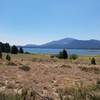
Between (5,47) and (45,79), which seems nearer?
(45,79)

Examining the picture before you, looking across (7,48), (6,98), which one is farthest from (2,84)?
(7,48)

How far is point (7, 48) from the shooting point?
362 feet

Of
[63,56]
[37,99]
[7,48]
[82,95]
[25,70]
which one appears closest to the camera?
[82,95]

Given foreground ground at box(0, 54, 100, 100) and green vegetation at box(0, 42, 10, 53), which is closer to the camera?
foreground ground at box(0, 54, 100, 100)

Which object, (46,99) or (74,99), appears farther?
(46,99)

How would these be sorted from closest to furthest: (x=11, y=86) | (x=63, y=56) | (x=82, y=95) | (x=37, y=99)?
(x=82, y=95)
(x=37, y=99)
(x=11, y=86)
(x=63, y=56)

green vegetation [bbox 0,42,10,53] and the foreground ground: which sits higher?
green vegetation [bbox 0,42,10,53]

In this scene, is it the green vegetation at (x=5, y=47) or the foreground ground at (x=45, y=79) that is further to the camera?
the green vegetation at (x=5, y=47)

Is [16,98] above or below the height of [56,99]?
above

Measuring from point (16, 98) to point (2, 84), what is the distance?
7.55 metres

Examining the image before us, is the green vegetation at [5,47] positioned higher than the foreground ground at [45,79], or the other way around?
the green vegetation at [5,47]

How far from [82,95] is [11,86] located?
6586mm

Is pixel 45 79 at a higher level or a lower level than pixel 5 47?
lower

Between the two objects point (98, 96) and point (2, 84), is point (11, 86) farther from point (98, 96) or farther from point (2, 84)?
point (98, 96)
